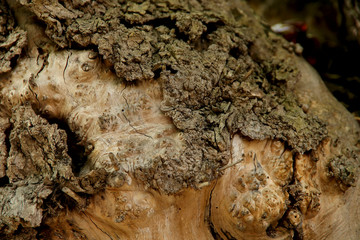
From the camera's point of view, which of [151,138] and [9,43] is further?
[9,43]

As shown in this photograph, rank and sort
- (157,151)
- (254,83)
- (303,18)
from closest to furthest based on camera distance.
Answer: (157,151) → (254,83) → (303,18)

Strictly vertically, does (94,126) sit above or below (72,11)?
below

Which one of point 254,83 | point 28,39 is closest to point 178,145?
point 254,83

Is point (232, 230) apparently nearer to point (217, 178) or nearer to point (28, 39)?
point (217, 178)

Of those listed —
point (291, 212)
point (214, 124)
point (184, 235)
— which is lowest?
point (184, 235)

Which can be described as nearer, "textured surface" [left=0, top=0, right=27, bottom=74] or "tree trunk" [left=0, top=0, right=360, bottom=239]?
"tree trunk" [left=0, top=0, right=360, bottom=239]

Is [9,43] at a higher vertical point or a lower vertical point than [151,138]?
higher

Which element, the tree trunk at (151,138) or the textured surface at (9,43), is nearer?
the tree trunk at (151,138)

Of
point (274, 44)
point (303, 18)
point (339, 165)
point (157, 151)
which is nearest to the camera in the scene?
point (157, 151)
